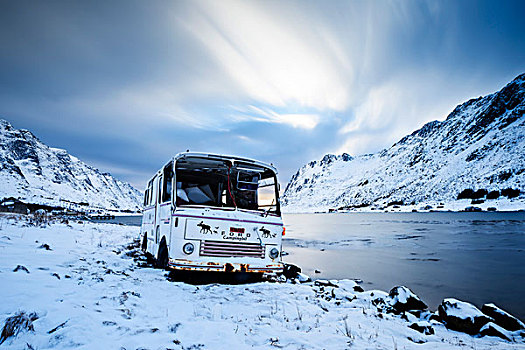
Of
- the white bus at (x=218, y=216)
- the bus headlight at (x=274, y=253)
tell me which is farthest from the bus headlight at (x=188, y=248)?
the bus headlight at (x=274, y=253)

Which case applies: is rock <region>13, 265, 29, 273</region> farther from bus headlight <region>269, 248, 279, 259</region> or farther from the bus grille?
bus headlight <region>269, 248, 279, 259</region>

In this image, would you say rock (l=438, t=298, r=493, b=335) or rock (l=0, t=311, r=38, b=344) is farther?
rock (l=438, t=298, r=493, b=335)

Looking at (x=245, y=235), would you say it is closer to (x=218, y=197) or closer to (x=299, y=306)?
(x=218, y=197)

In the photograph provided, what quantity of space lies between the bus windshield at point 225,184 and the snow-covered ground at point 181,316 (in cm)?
247

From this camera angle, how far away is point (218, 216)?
8086 mm

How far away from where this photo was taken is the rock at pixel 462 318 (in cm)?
612

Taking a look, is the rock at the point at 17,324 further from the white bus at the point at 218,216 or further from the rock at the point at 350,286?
the rock at the point at 350,286

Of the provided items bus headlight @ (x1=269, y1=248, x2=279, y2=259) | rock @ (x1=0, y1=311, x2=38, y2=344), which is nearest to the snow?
bus headlight @ (x1=269, y1=248, x2=279, y2=259)

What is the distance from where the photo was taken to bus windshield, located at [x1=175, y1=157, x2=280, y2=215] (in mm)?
8891

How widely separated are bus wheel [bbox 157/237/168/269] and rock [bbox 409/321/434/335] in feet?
21.9

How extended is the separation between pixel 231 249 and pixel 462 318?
565cm

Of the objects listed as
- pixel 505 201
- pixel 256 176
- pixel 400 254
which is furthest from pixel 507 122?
pixel 256 176

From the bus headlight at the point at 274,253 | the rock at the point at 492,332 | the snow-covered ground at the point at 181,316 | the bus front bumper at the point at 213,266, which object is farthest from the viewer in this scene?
the bus headlight at the point at 274,253

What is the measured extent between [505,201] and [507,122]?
90.9 metres
